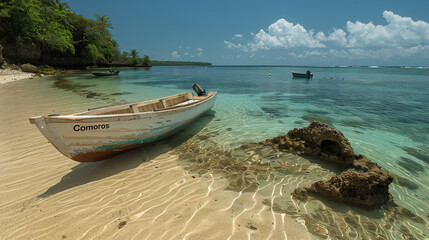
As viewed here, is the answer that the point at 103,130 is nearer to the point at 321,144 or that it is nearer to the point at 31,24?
the point at 321,144

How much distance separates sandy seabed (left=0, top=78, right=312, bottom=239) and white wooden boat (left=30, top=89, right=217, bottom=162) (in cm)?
54

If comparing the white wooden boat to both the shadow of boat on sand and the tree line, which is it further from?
the tree line

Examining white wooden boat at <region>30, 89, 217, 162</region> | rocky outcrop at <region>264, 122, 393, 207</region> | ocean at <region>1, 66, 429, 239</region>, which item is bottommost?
ocean at <region>1, 66, 429, 239</region>

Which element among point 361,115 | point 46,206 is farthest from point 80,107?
point 361,115

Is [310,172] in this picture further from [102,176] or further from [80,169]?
[80,169]

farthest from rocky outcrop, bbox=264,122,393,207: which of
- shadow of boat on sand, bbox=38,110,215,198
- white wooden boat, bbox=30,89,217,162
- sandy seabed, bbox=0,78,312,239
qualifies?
white wooden boat, bbox=30,89,217,162

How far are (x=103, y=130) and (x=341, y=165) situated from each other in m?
6.23

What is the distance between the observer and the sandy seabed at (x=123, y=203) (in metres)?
2.79

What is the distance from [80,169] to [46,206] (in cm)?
142

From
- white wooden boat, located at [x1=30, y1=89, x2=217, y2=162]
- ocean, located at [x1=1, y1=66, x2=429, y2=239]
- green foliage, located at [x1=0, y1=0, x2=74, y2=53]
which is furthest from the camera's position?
green foliage, located at [x1=0, y1=0, x2=74, y2=53]

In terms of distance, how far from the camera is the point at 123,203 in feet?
11.1

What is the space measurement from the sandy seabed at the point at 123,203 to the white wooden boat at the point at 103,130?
0.54 meters

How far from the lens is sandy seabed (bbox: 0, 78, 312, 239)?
279 centimetres

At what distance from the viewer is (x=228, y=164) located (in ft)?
16.4
